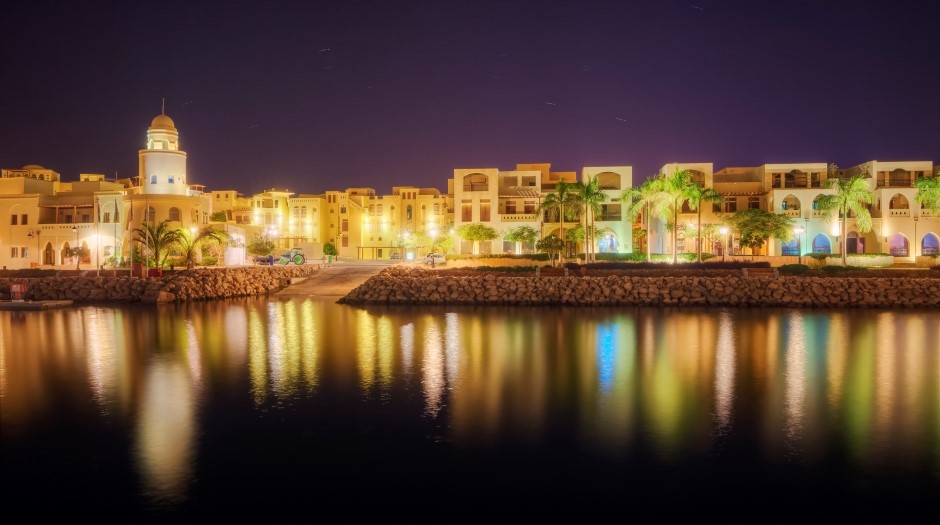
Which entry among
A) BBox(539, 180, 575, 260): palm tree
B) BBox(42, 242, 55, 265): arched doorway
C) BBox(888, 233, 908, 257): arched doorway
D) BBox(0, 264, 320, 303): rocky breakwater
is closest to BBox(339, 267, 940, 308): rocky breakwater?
BBox(0, 264, 320, 303): rocky breakwater

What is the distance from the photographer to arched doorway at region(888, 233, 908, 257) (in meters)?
49.6

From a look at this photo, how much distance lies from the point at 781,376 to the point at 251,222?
6592 cm

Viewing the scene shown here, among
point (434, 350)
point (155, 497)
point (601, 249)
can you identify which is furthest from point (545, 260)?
point (155, 497)

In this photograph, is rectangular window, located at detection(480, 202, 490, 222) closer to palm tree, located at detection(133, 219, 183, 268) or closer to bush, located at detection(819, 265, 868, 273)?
palm tree, located at detection(133, 219, 183, 268)

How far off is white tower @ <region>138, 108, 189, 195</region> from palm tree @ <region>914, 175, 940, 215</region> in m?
52.5

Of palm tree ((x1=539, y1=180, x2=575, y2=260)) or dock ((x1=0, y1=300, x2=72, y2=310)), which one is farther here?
palm tree ((x1=539, y1=180, x2=575, y2=260))

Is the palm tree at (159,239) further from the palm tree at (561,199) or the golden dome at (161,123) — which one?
the palm tree at (561,199)

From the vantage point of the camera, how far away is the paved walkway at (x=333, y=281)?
3917 centimetres

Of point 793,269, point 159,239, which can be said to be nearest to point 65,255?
point 159,239

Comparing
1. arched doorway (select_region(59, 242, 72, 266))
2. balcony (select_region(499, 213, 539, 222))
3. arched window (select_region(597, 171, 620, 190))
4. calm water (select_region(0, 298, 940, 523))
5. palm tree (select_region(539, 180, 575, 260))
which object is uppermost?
arched window (select_region(597, 171, 620, 190))

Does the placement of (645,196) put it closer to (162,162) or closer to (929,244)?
(929,244)

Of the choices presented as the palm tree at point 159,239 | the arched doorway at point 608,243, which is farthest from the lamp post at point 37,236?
the arched doorway at point 608,243

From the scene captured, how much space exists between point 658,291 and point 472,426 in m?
23.8

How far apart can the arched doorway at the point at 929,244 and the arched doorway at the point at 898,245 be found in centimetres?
105
